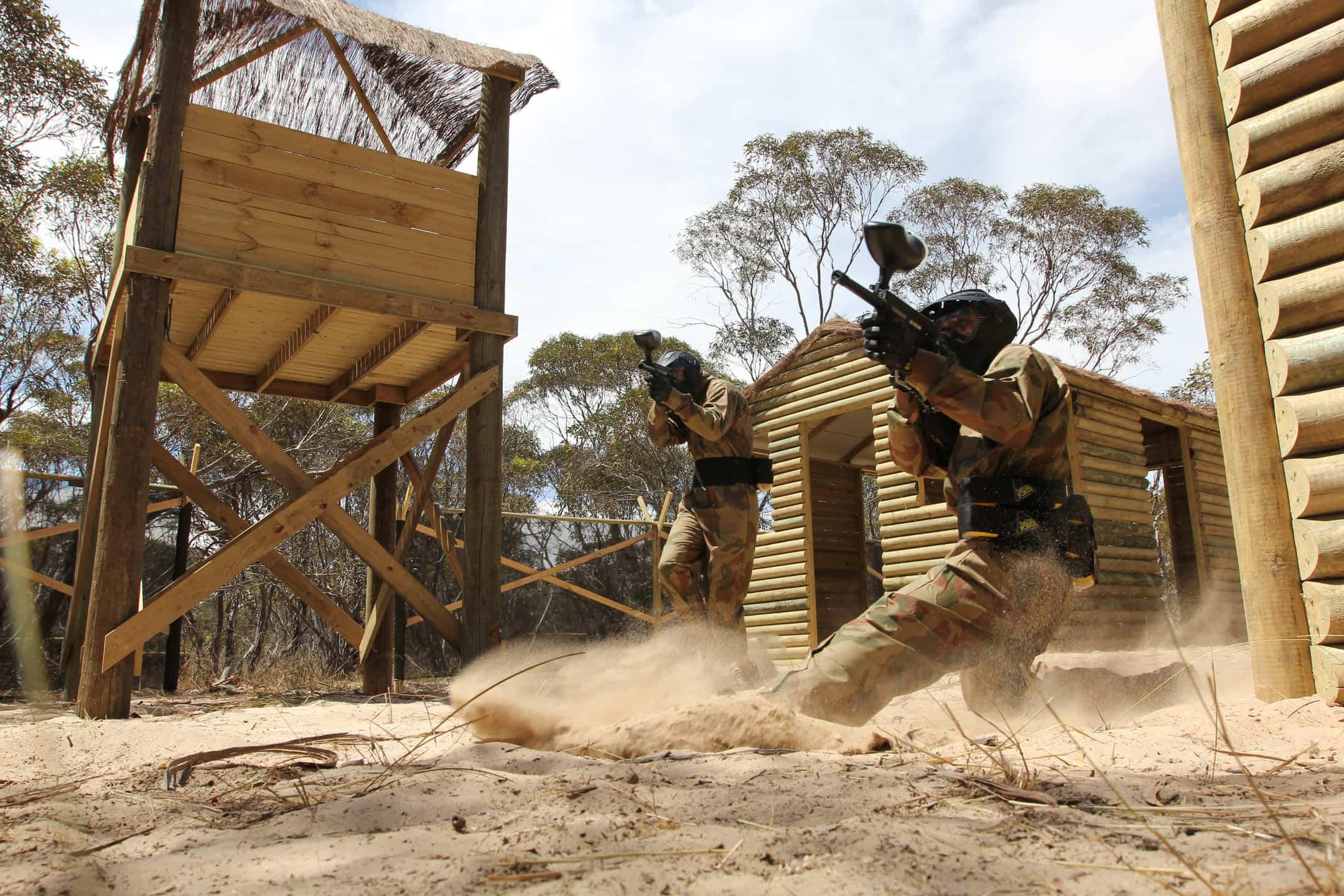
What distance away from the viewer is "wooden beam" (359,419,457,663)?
→ 634cm

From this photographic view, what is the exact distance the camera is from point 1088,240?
22.7 meters

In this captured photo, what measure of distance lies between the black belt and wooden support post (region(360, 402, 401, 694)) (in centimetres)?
228

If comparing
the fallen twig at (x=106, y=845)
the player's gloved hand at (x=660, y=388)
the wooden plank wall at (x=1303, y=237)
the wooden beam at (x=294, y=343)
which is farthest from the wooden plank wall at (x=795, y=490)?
the fallen twig at (x=106, y=845)

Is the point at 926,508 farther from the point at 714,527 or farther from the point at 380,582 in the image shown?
the point at 380,582

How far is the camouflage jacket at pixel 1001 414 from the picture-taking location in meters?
3.21

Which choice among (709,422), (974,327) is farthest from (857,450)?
(974,327)

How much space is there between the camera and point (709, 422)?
5.66 meters

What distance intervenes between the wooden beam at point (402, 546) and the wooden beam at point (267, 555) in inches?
12.5

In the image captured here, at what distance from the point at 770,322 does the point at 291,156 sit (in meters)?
18.8

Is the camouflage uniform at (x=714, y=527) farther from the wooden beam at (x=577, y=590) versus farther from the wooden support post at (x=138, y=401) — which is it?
the wooden beam at (x=577, y=590)

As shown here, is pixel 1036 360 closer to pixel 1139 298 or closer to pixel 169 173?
pixel 169 173

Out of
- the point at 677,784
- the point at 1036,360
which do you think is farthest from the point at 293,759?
the point at 1036,360

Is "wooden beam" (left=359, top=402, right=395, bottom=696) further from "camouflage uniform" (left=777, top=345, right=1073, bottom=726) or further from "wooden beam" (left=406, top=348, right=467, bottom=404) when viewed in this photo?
"camouflage uniform" (left=777, top=345, right=1073, bottom=726)

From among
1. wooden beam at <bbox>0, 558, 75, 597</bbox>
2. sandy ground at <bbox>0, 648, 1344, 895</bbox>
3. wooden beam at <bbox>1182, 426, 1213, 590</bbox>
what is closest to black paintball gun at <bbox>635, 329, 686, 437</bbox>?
sandy ground at <bbox>0, 648, 1344, 895</bbox>
